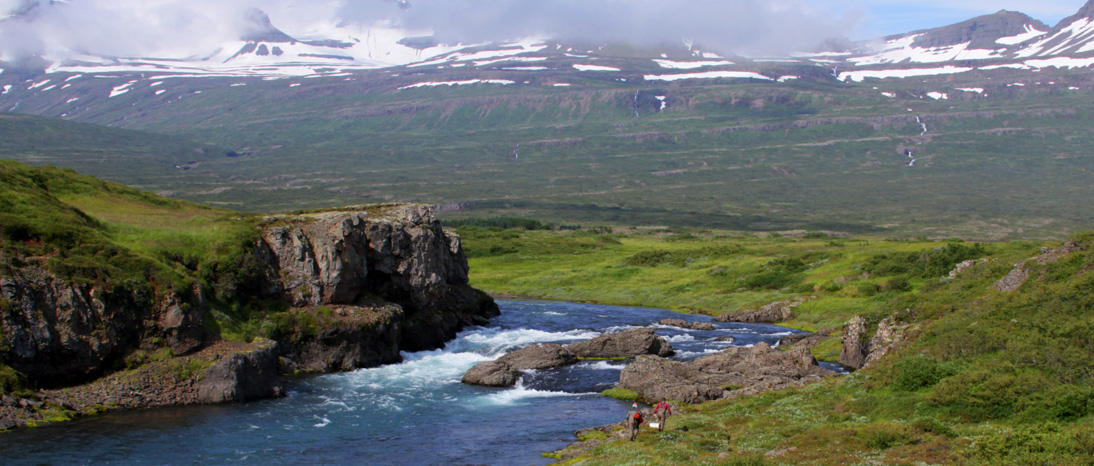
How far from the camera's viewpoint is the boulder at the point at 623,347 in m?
56.0

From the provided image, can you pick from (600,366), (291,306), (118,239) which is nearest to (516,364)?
(600,366)

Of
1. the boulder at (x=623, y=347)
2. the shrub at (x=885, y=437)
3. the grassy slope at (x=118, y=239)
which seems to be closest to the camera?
the shrub at (x=885, y=437)

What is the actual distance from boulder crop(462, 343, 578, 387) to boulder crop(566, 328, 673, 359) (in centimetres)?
134

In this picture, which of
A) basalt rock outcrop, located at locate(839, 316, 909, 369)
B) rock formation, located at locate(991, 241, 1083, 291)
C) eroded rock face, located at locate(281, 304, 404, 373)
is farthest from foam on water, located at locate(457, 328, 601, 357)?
rock formation, located at locate(991, 241, 1083, 291)

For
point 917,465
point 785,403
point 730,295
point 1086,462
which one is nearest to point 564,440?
point 785,403

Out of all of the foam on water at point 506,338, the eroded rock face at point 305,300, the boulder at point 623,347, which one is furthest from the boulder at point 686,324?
the eroded rock face at point 305,300

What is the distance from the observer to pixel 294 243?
178 ft

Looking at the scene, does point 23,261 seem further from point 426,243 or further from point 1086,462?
point 1086,462

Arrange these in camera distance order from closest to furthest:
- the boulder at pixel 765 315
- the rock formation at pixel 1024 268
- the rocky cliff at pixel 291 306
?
the rocky cliff at pixel 291 306, the rock formation at pixel 1024 268, the boulder at pixel 765 315

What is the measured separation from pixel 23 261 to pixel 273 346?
13112 mm

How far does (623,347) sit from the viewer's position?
56.4 metres

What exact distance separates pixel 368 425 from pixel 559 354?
17.9m

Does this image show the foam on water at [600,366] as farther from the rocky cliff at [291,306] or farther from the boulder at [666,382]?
the rocky cliff at [291,306]

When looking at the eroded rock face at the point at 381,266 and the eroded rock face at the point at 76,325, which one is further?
the eroded rock face at the point at 381,266
